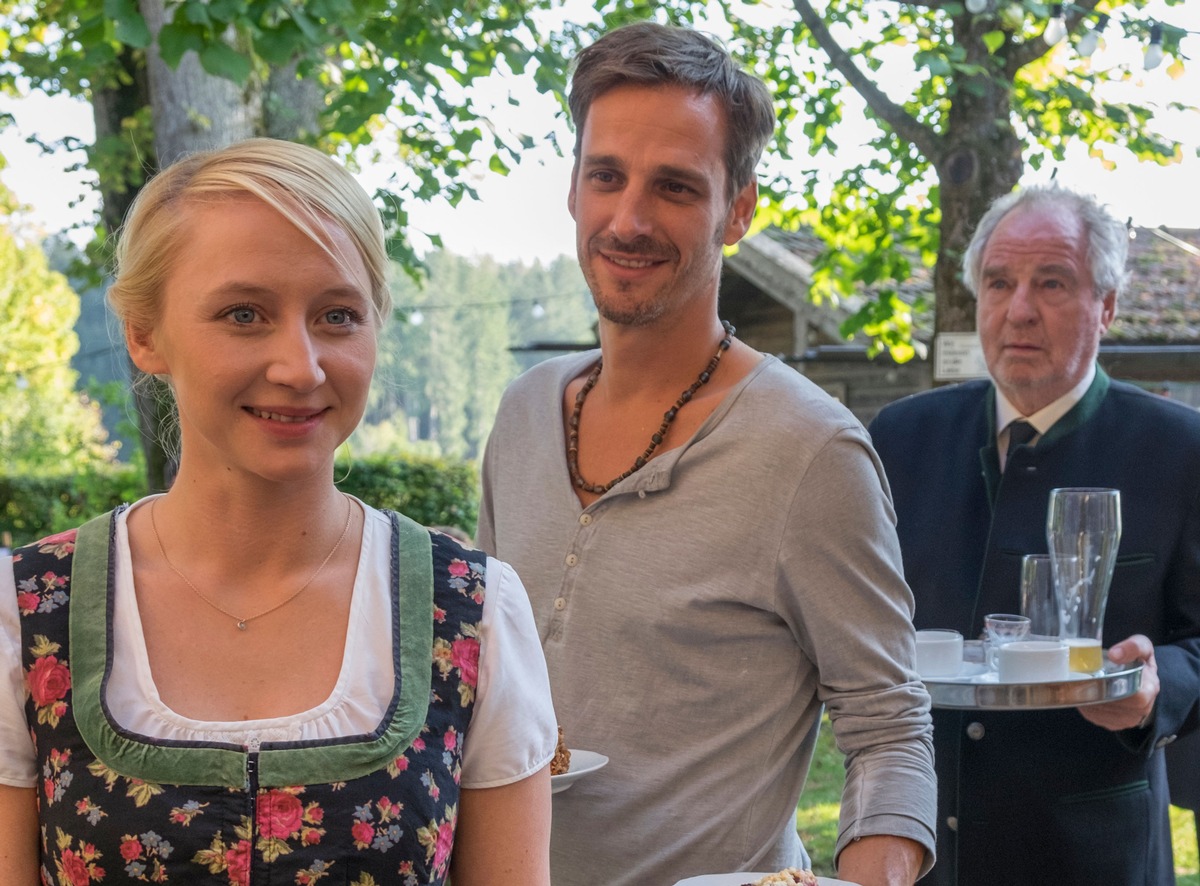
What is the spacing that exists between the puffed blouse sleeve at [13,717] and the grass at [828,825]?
578 centimetres

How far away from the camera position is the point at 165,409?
2170 mm

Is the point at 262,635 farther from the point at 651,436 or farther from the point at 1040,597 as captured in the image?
the point at 1040,597

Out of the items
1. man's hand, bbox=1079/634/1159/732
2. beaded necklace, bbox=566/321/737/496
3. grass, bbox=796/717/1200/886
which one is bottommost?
grass, bbox=796/717/1200/886

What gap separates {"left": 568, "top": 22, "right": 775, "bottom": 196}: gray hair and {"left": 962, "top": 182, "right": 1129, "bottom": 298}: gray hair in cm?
151

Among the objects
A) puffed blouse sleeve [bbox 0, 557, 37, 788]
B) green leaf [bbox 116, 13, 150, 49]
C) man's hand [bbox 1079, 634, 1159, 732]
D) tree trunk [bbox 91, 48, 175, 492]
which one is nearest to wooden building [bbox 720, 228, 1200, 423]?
tree trunk [bbox 91, 48, 175, 492]

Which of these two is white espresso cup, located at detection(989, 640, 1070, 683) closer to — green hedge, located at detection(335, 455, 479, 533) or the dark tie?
the dark tie

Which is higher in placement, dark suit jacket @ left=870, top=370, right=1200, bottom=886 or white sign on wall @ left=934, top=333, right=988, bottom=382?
white sign on wall @ left=934, top=333, right=988, bottom=382

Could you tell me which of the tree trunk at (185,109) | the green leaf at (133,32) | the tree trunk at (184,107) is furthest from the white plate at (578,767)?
the tree trunk at (184,107)

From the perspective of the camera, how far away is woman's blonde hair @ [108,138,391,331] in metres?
1.58

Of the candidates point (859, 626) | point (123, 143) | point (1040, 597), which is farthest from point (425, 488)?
point (859, 626)

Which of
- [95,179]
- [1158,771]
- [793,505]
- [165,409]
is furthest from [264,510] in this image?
[95,179]

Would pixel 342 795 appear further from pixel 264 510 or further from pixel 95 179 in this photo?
pixel 95 179

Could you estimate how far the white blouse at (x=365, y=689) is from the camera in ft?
4.92

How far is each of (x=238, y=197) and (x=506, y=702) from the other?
693 mm
